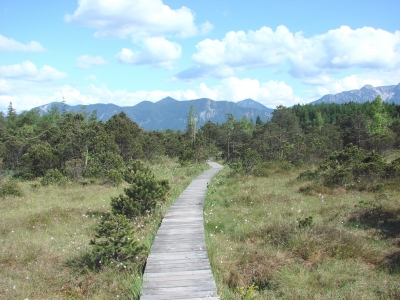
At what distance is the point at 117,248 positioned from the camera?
6355 millimetres

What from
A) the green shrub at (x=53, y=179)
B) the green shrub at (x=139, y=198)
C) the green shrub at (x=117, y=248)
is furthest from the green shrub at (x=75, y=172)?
the green shrub at (x=117, y=248)

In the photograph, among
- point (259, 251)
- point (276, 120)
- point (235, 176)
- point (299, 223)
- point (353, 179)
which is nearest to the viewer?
point (259, 251)

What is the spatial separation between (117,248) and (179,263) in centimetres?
126

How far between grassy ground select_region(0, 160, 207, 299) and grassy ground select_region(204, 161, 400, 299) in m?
1.85

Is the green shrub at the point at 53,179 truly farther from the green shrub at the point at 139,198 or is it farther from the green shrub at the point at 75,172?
the green shrub at the point at 139,198

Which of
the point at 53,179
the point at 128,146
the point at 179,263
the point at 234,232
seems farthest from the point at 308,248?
the point at 128,146

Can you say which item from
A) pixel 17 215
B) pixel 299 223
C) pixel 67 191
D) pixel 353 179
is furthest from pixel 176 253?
pixel 67 191

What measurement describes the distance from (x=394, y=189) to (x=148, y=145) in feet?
84.5

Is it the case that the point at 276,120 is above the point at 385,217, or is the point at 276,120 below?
above

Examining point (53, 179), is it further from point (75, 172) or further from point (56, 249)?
point (56, 249)

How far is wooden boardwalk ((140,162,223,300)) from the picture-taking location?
5.16 m

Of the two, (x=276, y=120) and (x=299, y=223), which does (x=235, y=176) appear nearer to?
(x=299, y=223)

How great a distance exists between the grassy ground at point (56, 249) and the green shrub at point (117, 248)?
0.24 m

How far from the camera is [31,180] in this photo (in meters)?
23.6
